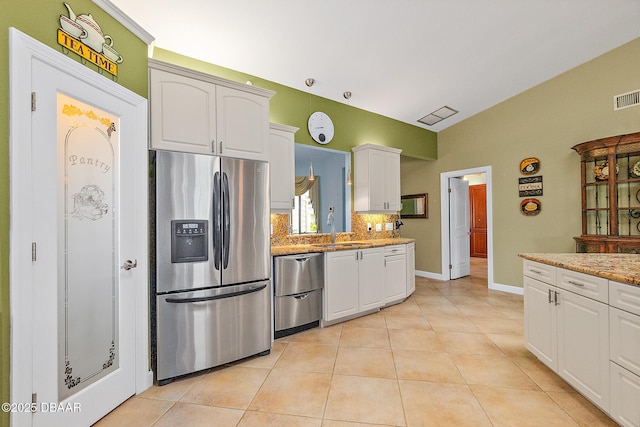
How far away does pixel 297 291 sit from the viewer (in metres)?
3.05

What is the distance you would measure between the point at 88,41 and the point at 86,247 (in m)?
1.26

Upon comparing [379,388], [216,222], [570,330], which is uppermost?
[216,222]

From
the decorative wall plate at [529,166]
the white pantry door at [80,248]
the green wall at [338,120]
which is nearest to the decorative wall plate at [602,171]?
the decorative wall plate at [529,166]

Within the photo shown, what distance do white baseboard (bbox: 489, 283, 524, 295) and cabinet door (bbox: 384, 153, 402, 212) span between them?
2248mm

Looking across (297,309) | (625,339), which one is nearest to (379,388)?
(297,309)

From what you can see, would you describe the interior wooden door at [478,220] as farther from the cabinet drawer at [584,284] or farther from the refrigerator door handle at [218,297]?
the refrigerator door handle at [218,297]

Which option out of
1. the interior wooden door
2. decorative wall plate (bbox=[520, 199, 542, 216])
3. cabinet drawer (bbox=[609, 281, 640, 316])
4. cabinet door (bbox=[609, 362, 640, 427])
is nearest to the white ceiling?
decorative wall plate (bbox=[520, 199, 542, 216])

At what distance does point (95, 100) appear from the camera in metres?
1.77

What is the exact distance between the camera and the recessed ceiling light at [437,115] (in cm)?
485

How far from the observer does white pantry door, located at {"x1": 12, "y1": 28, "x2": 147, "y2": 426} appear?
4.82 ft

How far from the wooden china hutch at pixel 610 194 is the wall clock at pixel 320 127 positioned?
3.33 meters

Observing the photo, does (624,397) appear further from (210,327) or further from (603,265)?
(210,327)

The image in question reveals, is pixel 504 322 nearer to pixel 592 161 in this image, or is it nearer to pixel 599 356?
pixel 599 356

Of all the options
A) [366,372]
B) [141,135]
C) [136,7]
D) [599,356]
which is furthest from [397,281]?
[136,7]
